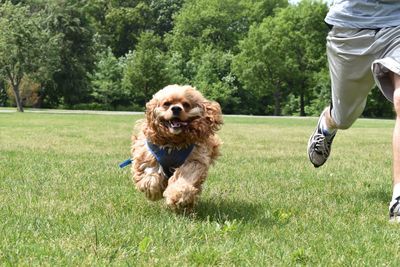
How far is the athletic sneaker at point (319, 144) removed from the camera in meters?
5.70

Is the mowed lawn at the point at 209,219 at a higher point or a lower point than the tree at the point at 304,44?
higher

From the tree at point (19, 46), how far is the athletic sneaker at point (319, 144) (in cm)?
3088

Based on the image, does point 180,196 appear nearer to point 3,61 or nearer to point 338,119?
point 338,119

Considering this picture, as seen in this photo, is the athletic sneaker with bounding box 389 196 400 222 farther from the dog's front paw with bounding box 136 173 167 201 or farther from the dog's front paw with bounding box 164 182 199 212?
the dog's front paw with bounding box 136 173 167 201

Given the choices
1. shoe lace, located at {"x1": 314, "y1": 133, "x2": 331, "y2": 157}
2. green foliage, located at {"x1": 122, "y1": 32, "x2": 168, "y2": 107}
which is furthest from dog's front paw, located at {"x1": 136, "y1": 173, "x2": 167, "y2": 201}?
green foliage, located at {"x1": 122, "y1": 32, "x2": 168, "y2": 107}

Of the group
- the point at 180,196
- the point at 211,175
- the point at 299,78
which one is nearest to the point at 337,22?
the point at 180,196

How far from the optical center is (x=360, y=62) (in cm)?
448

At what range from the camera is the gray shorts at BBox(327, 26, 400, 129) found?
4250 millimetres

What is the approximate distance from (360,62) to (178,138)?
61.1 inches

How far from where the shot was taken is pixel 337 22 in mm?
4527

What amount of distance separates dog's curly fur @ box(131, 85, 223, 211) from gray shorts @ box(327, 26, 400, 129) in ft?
3.50

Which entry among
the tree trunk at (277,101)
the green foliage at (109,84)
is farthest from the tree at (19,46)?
the tree trunk at (277,101)

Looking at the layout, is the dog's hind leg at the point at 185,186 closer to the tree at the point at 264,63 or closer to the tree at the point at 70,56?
the tree at the point at 264,63

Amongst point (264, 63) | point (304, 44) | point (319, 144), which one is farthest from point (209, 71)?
point (319, 144)
